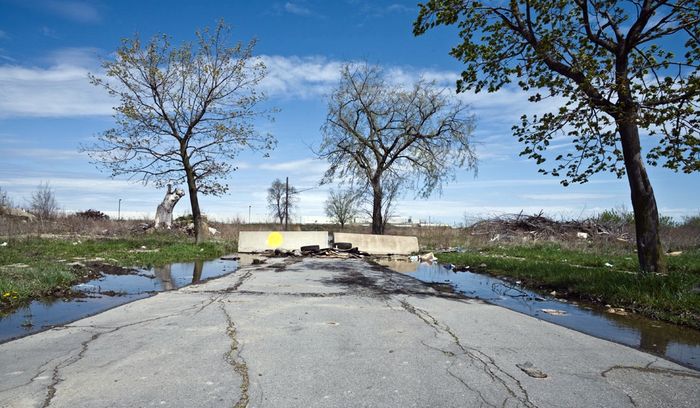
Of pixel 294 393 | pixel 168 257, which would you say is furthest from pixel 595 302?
pixel 168 257

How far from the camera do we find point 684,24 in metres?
9.17

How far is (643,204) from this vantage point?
32.4 feet

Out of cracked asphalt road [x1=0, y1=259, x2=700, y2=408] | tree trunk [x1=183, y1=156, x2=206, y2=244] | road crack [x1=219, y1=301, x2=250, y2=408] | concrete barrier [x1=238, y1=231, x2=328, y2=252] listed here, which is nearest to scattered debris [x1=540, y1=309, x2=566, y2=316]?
cracked asphalt road [x1=0, y1=259, x2=700, y2=408]

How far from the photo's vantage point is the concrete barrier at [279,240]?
21562 millimetres

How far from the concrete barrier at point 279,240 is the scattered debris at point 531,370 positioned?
1710cm

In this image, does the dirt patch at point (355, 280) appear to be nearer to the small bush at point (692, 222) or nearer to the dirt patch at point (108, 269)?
the dirt patch at point (108, 269)

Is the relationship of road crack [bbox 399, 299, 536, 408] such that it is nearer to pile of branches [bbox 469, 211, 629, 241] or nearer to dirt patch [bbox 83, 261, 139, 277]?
dirt patch [bbox 83, 261, 139, 277]

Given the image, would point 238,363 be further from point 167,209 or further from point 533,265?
point 167,209

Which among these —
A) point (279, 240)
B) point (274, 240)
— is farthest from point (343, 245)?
point (274, 240)

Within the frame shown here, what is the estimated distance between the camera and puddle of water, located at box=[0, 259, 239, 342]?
6.16 meters

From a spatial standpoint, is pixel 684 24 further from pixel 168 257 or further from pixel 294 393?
pixel 168 257

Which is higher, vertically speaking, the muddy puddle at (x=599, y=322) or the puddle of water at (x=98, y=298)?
the puddle of water at (x=98, y=298)

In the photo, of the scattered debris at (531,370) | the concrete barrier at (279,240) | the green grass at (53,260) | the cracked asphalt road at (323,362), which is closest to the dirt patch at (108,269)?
the green grass at (53,260)

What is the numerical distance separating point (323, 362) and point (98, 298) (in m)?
5.65
